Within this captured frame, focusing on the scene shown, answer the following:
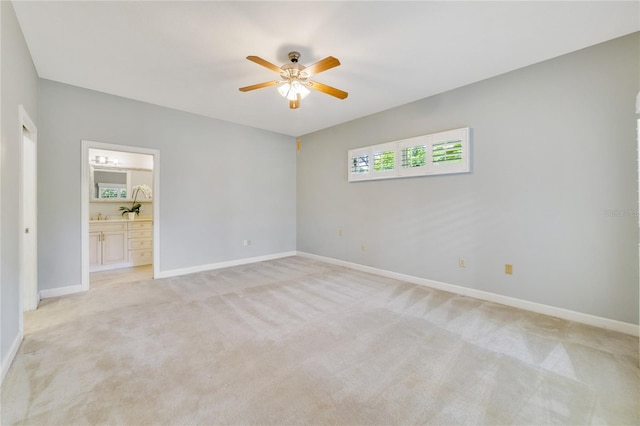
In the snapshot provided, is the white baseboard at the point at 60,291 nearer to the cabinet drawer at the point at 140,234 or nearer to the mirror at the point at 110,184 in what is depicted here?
the cabinet drawer at the point at 140,234

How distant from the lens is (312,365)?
6.41 ft

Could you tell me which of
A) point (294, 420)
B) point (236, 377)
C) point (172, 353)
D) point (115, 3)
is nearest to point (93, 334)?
point (172, 353)

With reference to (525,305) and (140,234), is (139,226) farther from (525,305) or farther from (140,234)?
(525,305)

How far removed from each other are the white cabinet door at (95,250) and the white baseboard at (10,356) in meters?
2.89

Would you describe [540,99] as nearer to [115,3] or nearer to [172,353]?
[115,3]

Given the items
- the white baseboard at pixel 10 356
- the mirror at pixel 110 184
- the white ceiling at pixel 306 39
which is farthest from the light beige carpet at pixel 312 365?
the white ceiling at pixel 306 39

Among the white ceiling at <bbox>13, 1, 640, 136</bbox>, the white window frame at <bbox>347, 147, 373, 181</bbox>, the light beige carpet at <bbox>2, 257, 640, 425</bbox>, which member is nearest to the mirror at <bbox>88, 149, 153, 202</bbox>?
the white ceiling at <bbox>13, 1, 640, 136</bbox>

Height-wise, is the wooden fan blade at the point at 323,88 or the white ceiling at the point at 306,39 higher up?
the white ceiling at the point at 306,39

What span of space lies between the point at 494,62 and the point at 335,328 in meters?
3.33

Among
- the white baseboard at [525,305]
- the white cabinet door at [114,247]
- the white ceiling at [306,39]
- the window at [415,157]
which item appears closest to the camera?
the white ceiling at [306,39]

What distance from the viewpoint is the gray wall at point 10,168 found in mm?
1848

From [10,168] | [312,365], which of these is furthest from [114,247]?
[312,365]

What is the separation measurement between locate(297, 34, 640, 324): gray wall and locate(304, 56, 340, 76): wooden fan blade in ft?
A: 7.03

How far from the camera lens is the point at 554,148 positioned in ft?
9.25
